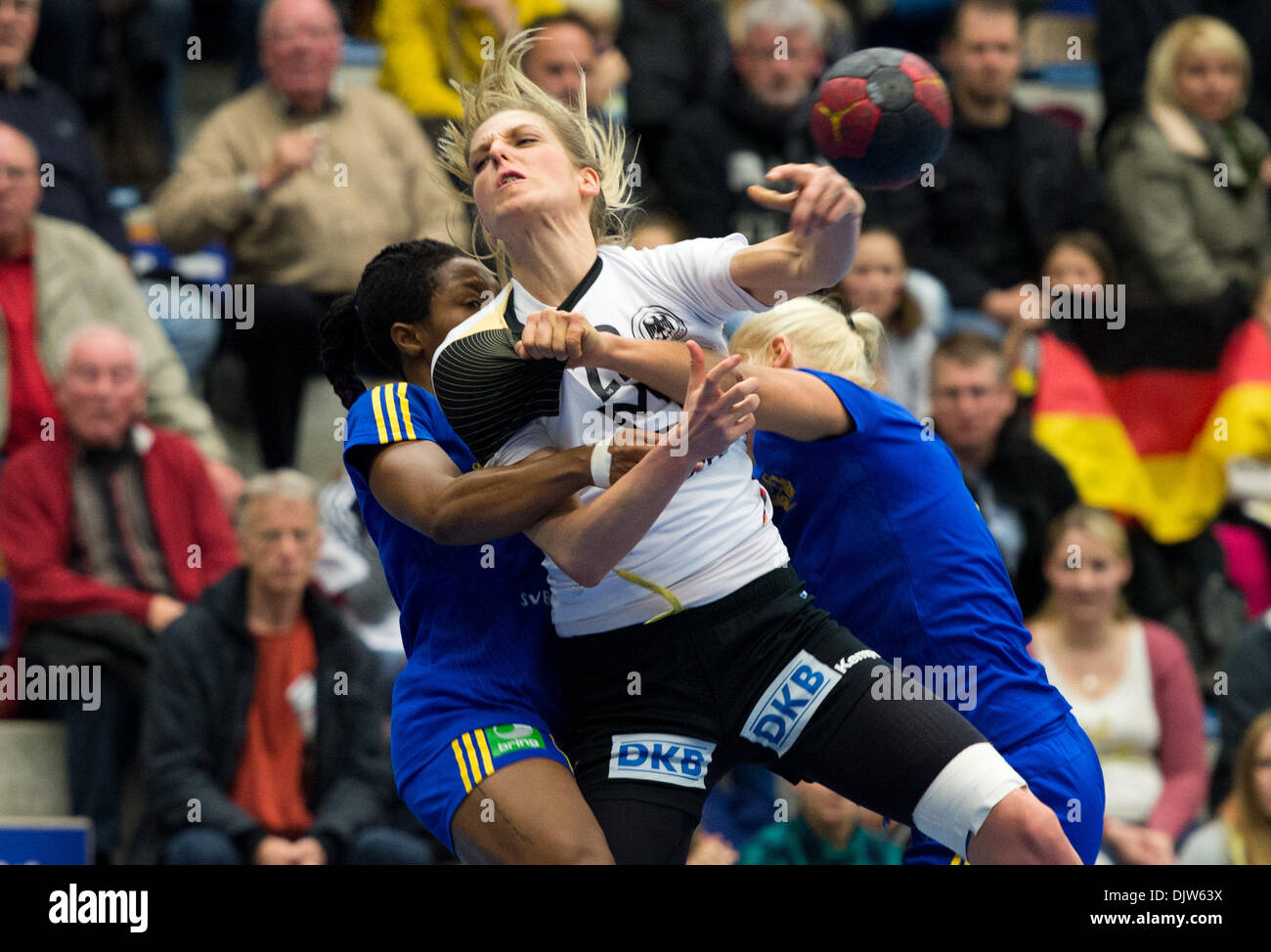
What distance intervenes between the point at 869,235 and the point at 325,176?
6.64ft

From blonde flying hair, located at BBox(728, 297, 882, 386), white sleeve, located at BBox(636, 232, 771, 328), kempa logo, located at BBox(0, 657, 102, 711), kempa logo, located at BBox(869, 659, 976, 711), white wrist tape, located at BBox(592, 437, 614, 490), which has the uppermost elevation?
white sleeve, located at BBox(636, 232, 771, 328)

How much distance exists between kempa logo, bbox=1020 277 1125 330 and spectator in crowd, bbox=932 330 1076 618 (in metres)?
0.80

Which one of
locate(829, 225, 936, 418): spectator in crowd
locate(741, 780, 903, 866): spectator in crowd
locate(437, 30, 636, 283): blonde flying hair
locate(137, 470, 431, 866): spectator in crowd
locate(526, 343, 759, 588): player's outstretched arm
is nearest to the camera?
locate(526, 343, 759, 588): player's outstretched arm

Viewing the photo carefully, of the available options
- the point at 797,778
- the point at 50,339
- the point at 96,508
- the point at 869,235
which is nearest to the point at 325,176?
the point at 50,339

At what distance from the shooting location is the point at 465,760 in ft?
12.2

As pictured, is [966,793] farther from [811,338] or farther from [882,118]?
[882,118]

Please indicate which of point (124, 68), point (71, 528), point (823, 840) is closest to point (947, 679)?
point (823, 840)

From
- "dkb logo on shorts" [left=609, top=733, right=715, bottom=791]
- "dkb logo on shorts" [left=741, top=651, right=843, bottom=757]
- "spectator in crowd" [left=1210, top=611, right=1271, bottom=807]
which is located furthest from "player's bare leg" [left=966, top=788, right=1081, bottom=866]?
"spectator in crowd" [left=1210, top=611, right=1271, bottom=807]

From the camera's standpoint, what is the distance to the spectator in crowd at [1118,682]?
634cm

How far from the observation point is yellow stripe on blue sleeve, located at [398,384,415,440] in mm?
3803
